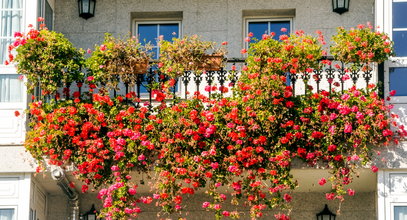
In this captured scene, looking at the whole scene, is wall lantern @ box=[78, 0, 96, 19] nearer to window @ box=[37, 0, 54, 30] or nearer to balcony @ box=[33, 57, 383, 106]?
window @ box=[37, 0, 54, 30]

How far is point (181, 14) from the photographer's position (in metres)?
17.1

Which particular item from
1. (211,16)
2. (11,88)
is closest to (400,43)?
(211,16)

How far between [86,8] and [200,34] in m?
1.85

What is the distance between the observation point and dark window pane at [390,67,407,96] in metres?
14.7

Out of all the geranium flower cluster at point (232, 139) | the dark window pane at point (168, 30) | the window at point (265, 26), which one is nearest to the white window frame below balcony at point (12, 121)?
the geranium flower cluster at point (232, 139)

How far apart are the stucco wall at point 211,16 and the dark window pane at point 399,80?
2128 mm

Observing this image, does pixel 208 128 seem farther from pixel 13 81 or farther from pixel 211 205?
pixel 13 81

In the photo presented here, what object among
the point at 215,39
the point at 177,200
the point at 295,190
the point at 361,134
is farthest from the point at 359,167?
the point at 215,39

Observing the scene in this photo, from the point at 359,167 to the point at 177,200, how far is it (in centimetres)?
250

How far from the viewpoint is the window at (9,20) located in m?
15.2

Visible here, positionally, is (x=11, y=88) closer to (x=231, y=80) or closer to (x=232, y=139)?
(x=231, y=80)

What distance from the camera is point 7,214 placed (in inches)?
572

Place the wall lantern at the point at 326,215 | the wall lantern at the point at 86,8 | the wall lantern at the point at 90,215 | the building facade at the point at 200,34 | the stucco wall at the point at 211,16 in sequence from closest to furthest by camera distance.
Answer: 1. the building facade at the point at 200,34
2. the wall lantern at the point at 326,215
3. the wall lantern at the point at 90,215
4. the stucco wall at the point at 211,16
5. the wall lantern at the point at 86,8

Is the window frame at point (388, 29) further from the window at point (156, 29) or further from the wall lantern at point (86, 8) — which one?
the wall lantern at point (86, 8)
